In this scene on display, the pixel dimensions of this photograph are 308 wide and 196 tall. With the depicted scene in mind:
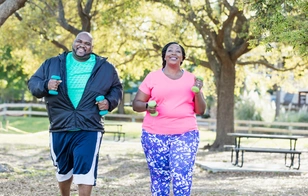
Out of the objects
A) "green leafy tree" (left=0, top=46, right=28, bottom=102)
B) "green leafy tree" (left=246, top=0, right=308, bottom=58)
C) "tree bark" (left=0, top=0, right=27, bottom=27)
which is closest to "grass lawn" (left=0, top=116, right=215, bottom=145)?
"green leafy tree" (left=0, top=46, right=28, bottom=102)

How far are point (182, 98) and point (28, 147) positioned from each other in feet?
51.5

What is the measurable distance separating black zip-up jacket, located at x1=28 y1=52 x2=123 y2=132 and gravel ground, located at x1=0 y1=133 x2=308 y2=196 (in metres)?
3.14

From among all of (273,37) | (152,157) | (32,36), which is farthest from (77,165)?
(32,36)

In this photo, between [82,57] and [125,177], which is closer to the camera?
[82,57]

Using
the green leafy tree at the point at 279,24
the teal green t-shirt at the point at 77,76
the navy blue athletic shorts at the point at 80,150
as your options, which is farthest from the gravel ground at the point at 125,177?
the teal green t-shirt at the point at 77,76

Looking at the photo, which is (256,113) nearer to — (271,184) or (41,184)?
(271,184)

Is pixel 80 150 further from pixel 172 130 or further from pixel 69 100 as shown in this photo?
pixel 172 130

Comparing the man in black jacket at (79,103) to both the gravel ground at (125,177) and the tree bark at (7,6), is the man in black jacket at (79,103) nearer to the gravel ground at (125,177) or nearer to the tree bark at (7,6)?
the gravel ground at (125,177)

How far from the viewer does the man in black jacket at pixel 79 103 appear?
6059 mm

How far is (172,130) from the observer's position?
6.11 meters

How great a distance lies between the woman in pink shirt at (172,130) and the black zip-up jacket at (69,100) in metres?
0.39

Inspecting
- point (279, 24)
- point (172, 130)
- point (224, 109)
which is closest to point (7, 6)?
point (279, 24)

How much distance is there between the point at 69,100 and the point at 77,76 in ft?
0.80

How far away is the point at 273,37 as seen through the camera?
862 cm
